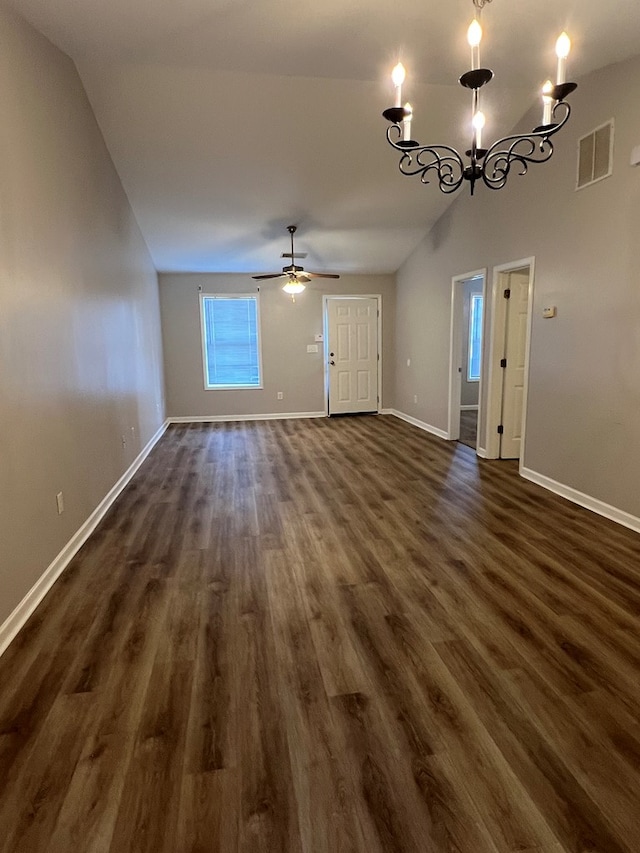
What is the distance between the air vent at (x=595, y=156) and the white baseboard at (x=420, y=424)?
11.4 feet

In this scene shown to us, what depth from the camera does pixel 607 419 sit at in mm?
3566

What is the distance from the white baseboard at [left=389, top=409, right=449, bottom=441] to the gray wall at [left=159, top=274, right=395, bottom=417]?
21.0 inches

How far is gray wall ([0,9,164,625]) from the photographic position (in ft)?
7.53

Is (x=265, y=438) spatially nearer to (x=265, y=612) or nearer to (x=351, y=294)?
(x=351, y=294)

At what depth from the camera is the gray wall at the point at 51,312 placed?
229cm

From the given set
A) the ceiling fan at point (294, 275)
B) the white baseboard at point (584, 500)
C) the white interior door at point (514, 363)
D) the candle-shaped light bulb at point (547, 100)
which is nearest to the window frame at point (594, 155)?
the white interior door at point (514, 363)

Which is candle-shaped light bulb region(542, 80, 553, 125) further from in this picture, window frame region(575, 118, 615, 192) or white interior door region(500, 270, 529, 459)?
white interior door region(500, 270, 529, 459)

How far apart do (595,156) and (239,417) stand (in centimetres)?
625

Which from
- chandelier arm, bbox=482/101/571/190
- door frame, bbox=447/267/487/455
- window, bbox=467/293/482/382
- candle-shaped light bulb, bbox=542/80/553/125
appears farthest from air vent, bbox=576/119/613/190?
window, bbox=467/293/482/382

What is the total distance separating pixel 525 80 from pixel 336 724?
4.64 meters

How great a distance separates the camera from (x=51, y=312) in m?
2.81

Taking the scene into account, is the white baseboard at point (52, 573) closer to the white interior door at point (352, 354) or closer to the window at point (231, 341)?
the window at point (231, 341)

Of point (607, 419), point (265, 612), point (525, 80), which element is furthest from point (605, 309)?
point (265, 612)

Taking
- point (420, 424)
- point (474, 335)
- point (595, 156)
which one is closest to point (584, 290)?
point (595, 156)
